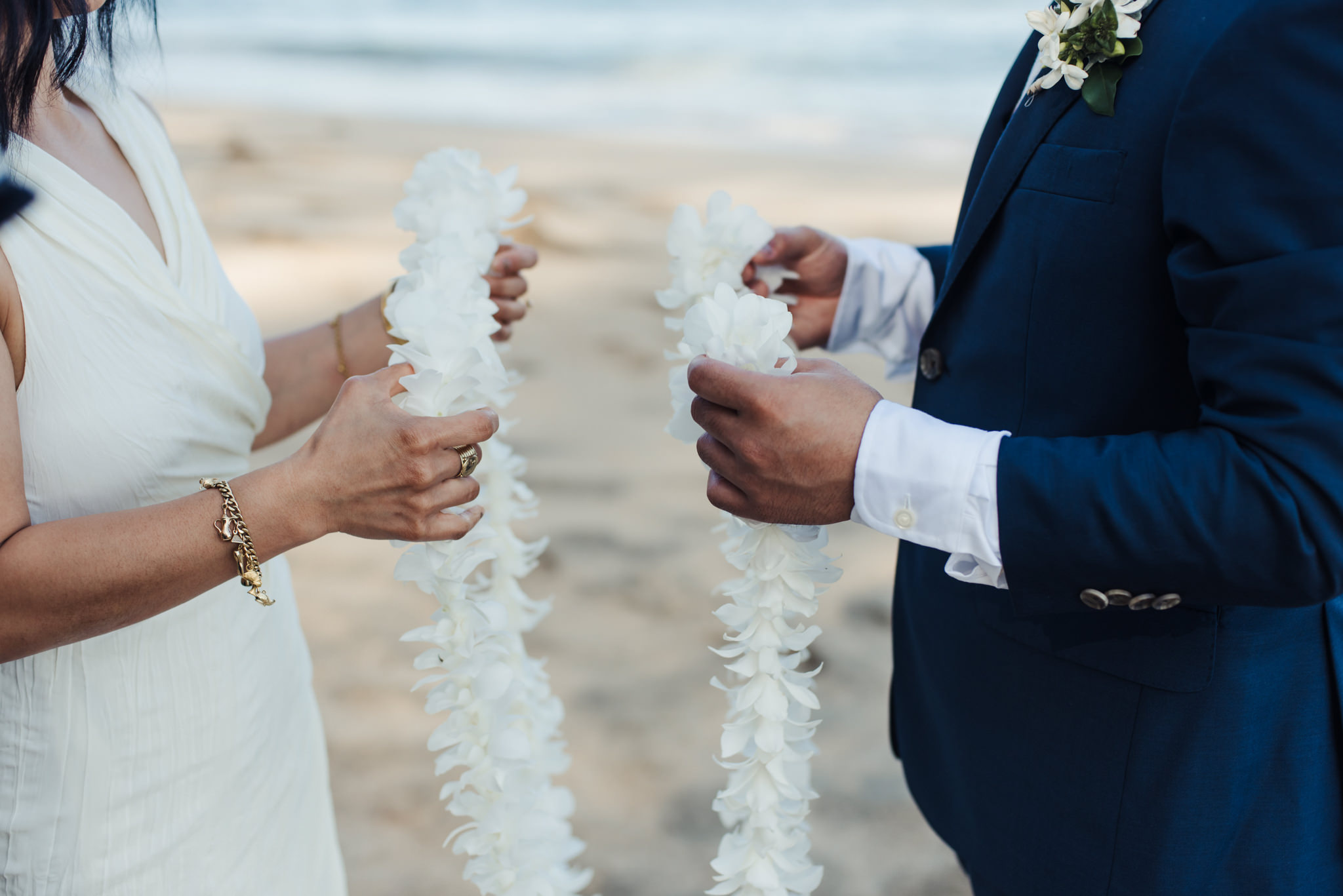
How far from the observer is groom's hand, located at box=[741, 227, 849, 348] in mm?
1889

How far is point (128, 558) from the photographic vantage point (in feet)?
3.98

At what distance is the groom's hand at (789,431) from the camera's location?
47.4 inches

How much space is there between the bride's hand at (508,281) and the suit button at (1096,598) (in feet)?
3.72

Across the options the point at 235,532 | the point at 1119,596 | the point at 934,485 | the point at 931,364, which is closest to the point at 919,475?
the point at 934,485

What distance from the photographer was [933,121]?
11727 millimetres

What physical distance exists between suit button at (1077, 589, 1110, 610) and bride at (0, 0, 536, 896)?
735mm

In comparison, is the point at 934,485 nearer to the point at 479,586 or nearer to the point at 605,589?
the point at 479,586

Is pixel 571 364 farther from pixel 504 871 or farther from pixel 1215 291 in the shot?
pixel 1215 291

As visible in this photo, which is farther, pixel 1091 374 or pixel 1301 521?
pixel 1091 374

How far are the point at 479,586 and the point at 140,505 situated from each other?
1.89 ft

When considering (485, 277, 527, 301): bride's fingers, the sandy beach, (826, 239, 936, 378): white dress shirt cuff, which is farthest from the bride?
the sandy beach

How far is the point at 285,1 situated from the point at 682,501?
23.6 metres

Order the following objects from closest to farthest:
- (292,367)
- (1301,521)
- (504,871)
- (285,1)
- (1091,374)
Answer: (1301,521) → (1091,374) → (504,871) → (292,367) → (285,1)

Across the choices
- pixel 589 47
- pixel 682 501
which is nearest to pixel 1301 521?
pixel 682 501
